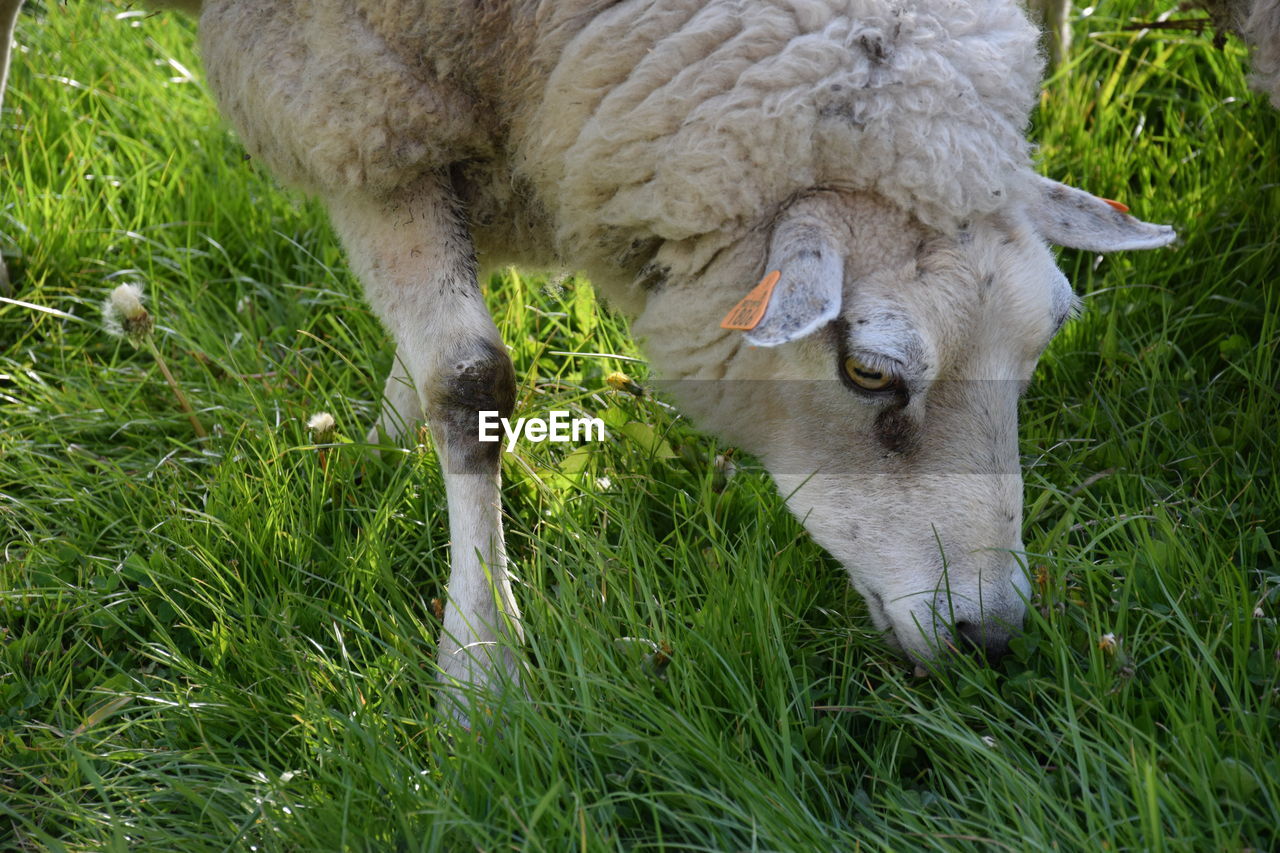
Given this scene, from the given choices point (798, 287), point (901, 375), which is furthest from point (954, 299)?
point (798, 287)

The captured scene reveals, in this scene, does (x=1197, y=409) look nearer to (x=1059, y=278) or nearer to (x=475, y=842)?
(x=1059, y=278)

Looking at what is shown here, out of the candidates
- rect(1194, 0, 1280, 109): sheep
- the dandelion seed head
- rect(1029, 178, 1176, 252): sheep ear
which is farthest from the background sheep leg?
rect(1194, 0, 1280, 109): sheep

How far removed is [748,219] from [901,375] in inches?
17.0

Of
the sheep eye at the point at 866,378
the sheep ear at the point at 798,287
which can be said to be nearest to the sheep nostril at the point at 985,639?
the sheep eye at the point at 866,378

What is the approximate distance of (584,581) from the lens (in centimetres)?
257

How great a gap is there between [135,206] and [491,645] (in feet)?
8.42

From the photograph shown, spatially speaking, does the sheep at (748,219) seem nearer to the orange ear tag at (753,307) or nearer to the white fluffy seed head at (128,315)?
the orange ear tag at (753,307)

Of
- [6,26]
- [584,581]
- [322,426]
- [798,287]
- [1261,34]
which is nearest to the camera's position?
[798,287]

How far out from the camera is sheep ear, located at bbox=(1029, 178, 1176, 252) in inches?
102

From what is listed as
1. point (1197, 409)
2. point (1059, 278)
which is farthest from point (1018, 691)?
point (1197, 409)

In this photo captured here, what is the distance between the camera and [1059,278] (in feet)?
8.09

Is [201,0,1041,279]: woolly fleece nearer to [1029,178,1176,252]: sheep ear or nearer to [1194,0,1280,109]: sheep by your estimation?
[1029,178,1176,252]: sheep ear

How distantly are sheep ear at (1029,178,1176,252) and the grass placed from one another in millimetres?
571

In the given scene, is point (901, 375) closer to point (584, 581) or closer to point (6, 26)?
point (584, 581)
